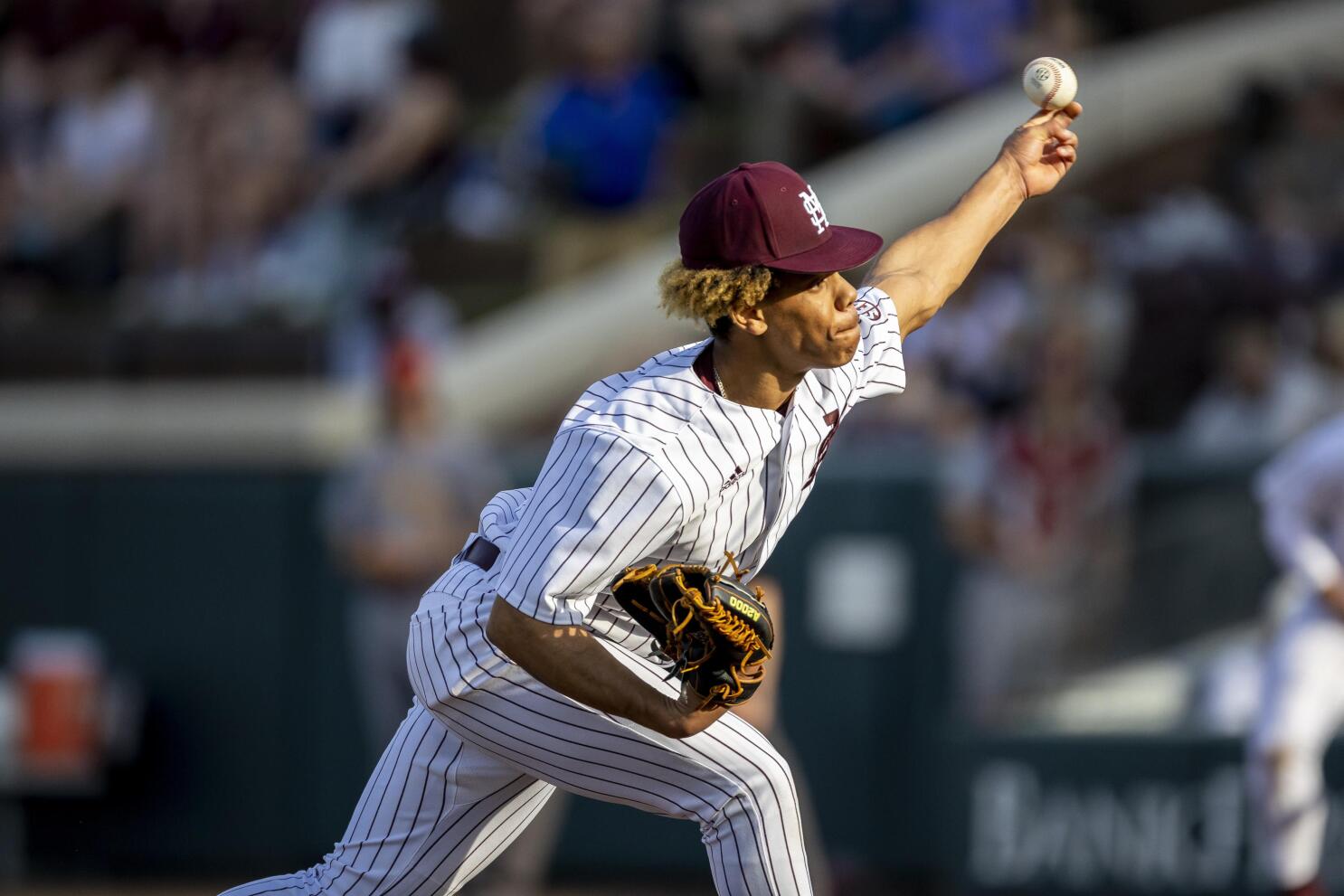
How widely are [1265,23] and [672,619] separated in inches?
360

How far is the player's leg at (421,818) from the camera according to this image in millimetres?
4301

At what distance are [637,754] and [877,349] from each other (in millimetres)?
1035

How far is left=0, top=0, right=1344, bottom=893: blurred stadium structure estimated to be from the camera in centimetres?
843

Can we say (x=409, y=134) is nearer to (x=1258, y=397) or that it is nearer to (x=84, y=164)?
(x=84, y=164)

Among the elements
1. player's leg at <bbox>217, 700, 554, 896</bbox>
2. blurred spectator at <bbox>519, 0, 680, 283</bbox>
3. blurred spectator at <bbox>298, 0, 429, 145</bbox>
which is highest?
blurred spectator at <bbox>298, 0, 429, 145</bbox>

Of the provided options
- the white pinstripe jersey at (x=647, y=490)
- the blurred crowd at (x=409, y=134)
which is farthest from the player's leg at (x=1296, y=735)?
the blurred crowd at (x=409, y=134)

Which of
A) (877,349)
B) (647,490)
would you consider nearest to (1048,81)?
(877,349)

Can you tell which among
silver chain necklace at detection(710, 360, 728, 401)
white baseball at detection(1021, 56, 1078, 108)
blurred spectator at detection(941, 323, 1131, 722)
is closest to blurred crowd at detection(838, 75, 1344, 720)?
blurred spectator at detection(941, 323, 1131, 722)

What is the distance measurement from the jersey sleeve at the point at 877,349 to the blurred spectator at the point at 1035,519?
406 cm

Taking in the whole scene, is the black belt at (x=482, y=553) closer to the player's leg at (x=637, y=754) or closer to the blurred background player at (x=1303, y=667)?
the player's leg at (x=637, y=754)

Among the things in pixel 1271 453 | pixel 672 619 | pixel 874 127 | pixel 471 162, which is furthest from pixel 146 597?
pixel 672 619

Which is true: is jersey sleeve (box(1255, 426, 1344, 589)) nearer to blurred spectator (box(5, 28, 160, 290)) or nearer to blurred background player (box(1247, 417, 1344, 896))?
blurred background player (box(1247, 417, 1344, 896))

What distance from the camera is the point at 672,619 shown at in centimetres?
390

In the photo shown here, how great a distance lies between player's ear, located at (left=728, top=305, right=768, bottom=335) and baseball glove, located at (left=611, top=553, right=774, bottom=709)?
19.3 inches
